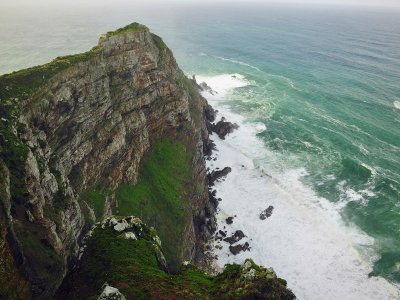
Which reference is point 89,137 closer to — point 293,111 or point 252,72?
point 293,111

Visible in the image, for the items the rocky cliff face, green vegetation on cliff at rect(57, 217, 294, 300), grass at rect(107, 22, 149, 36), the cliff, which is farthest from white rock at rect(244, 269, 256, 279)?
grass at rect(107, 22, 149, 36)

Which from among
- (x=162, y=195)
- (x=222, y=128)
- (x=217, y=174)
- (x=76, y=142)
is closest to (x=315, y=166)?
(x=217, y=174)

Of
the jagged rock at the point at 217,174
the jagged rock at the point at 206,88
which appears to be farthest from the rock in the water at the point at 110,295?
the jagged rock at the point at 206,88

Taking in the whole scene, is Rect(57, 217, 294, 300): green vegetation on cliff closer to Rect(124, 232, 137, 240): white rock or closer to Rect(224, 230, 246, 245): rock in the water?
Rect(124, 232, 137, 240): white rock

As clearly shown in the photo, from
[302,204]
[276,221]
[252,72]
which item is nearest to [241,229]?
[276,221]

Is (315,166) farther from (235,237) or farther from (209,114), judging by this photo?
(209,114)

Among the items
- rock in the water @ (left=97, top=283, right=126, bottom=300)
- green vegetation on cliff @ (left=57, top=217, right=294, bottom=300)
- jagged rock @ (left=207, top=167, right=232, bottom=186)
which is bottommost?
jagged rock @ (left=207, top=167, right=232, bottom=186)
